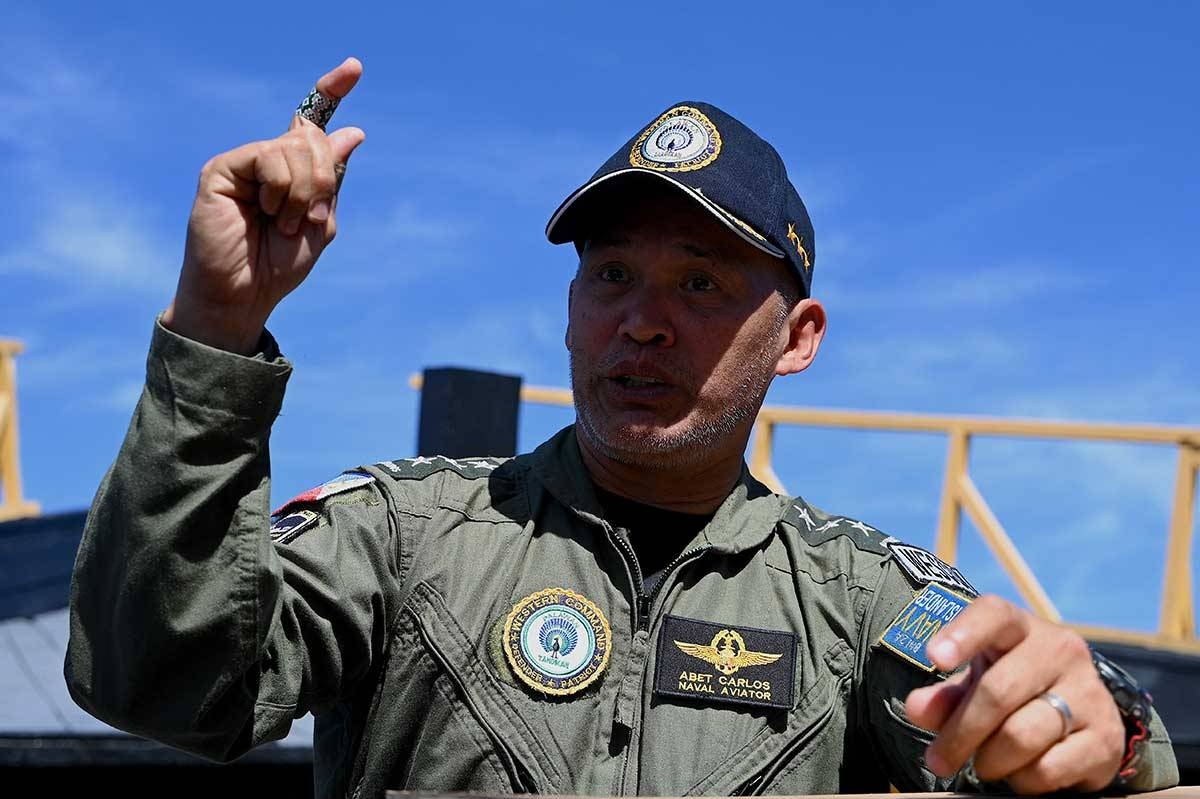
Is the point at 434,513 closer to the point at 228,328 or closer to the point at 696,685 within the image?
the point at 696,685

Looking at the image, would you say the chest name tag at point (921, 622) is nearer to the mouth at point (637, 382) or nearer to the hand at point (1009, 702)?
the mouth at point (637, 382)

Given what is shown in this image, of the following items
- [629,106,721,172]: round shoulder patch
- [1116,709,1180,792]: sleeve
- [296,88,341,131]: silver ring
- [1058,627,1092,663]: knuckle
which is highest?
[629,106,721,172]: round shoulder patch

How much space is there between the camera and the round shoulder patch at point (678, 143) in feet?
8.85

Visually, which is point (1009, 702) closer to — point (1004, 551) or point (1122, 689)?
point (1122, 689)

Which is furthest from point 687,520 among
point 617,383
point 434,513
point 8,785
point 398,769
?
point 8,785

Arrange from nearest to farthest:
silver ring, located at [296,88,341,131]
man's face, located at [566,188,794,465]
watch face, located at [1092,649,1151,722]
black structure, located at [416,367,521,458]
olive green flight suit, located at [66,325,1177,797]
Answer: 1. watch face, located at [1092,649,1151,722]
2. olive green flight suit, located at [66,325,1177,797]
3. silver ring, located at [296,88,341,131]
4. man's face, located at [566,188,794,465]
5. black structure, located at [416,367,521,458]

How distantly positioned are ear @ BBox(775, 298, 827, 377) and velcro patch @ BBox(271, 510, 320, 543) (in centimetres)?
106

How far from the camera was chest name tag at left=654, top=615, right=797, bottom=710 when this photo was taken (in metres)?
2.47

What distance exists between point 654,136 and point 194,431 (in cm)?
130

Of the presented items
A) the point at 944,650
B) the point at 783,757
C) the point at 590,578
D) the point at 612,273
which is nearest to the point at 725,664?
the point at 783,757

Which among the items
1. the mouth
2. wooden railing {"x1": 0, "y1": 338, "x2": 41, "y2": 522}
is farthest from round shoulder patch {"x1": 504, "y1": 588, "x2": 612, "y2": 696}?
wooden railing {"x1": 0, "y1": 338, "x2": 41, "y2": 522}

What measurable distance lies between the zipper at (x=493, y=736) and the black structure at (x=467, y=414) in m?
1.79

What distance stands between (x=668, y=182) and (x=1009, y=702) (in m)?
1.33

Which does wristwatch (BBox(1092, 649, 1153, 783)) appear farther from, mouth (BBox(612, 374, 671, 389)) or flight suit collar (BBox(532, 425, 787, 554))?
mouth (BBox(612, 374, 671, 389))
